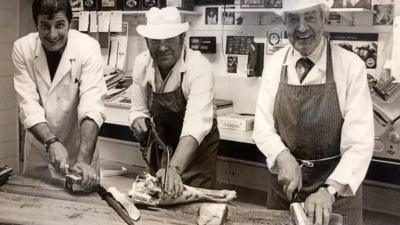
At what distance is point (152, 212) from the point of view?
4.27 feet

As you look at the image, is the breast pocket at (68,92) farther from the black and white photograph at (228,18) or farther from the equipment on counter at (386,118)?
the equipment on counter at (386,118)

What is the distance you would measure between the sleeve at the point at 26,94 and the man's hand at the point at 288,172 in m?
0.80

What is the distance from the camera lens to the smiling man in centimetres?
159

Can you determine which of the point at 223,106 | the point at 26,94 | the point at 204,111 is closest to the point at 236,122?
the point at 223,106

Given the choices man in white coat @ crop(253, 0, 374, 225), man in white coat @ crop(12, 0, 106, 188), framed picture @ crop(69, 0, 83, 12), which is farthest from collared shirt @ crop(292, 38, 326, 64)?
framed picture @ crop(69, 0, 83, 12)

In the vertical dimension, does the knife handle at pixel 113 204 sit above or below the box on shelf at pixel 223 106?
below

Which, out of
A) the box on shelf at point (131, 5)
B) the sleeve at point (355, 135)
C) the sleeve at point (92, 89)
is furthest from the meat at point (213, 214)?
the box on shelf at point (131, 5)

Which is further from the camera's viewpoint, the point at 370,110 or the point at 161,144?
the point at 161,144

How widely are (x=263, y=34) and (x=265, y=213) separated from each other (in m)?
0.71

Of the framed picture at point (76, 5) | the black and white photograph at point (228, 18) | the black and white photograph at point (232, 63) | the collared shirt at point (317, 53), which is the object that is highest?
the framed picture at point (76, 5)

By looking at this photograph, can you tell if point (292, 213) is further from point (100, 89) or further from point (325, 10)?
point (100, 89)

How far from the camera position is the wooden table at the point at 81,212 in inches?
48.7

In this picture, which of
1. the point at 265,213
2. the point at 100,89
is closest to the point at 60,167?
the point at 100,89

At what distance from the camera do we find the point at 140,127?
5.73 ft
